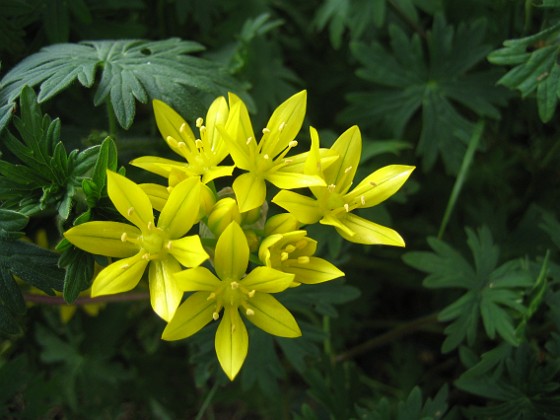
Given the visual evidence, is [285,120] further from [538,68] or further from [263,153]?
[538,68]

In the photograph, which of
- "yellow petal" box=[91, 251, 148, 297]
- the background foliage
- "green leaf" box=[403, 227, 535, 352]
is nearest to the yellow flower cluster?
"yellow petal" box=[91, 251, 148, 297]

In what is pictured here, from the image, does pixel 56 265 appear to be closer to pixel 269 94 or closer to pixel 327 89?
pixel 269 94

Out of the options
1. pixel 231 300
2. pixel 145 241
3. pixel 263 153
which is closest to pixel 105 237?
pixel 145 241

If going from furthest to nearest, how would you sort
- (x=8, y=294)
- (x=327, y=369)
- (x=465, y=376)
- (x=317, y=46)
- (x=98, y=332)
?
1. (x=317, y=46)
2. (x=98, y=332)
3. (x=327, y=369)
4. (x=465, y=376)
5. (x=8, y=294)

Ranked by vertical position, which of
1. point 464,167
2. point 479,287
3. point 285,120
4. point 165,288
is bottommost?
point 479,287

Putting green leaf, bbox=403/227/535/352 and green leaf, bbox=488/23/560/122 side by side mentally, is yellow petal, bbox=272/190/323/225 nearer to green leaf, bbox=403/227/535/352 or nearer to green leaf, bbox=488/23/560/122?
green leaf, bbox=403/227/535/352

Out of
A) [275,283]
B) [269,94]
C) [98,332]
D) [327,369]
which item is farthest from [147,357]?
[275,283]

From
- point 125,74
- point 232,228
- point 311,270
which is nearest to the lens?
point 232,228

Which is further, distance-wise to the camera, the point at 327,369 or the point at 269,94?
the point at 269,94
